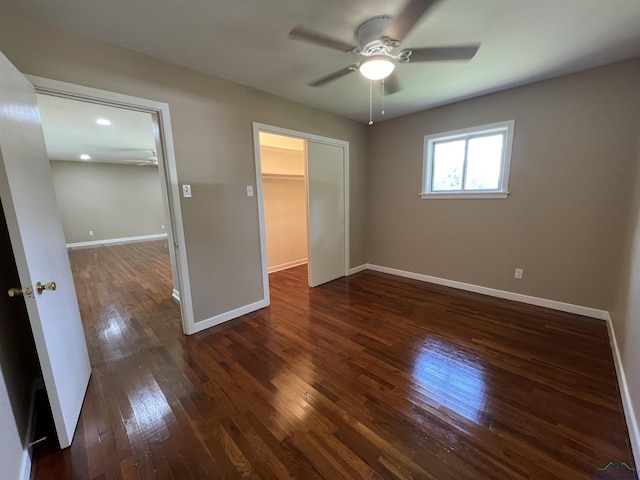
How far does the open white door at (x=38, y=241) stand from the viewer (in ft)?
3.94

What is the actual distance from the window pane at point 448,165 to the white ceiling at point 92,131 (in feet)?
12.9

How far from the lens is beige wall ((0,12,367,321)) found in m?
1.72

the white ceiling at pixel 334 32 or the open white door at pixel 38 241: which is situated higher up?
the white ceiling at pixel 334 32

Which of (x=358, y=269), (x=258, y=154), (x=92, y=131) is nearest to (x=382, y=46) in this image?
(x=258, y=154)

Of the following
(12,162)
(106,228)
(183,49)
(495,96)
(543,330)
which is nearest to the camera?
(12,162)

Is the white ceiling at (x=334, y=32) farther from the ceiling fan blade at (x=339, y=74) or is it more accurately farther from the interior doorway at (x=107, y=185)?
the interior doorway at (x=107, y=185)

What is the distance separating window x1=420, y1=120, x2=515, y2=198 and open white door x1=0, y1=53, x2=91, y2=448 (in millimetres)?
3942

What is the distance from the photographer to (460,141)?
346 cm

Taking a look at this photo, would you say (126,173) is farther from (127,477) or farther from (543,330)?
(543,330)

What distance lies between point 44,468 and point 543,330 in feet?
12.5

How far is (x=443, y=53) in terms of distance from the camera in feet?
5.64

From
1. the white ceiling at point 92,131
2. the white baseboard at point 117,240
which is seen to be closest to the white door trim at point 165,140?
the white ceiling at point 92,131

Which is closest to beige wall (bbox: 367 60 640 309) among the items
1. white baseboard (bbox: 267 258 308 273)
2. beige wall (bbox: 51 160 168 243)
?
white baseboard (bbox: 267 258 308 273)

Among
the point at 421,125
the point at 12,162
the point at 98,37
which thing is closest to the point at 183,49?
the point at 98,37
